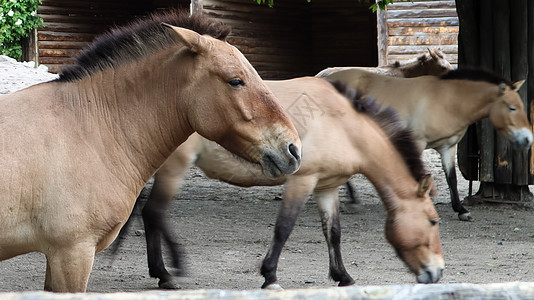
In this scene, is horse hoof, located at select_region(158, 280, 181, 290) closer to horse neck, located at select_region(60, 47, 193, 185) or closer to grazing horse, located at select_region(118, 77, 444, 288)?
grazing horse, located at select_region(118, 77, 444, 288)

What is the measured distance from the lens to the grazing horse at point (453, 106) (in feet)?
26.6

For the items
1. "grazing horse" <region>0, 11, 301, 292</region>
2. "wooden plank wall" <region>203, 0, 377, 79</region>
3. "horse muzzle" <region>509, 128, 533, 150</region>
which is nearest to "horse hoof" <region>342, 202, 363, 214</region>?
"horse muzzle" <region>509, 128, 533, 150</region>

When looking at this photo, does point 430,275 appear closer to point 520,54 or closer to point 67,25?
point 520,54

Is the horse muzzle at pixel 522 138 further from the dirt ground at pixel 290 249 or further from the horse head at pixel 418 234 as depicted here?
the horse head at pixel 418 234

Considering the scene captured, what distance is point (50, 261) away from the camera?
2811 millimetres

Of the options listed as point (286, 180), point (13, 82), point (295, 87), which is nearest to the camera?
point (286, 180)

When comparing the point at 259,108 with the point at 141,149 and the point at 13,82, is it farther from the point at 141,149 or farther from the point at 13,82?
the point at 13,82

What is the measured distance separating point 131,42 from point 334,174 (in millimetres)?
2300

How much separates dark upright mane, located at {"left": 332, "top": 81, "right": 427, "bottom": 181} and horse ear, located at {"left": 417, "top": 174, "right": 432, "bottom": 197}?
12cm

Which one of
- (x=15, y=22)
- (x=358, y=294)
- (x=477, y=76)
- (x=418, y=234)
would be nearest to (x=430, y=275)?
(x=418, y=234)

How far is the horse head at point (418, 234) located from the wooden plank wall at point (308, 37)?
13.4m

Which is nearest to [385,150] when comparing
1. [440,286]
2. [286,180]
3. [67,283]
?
[286,180]

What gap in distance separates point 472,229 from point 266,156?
5.40m

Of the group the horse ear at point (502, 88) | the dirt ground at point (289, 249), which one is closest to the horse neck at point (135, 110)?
the dirt ground at point (289, 249)
